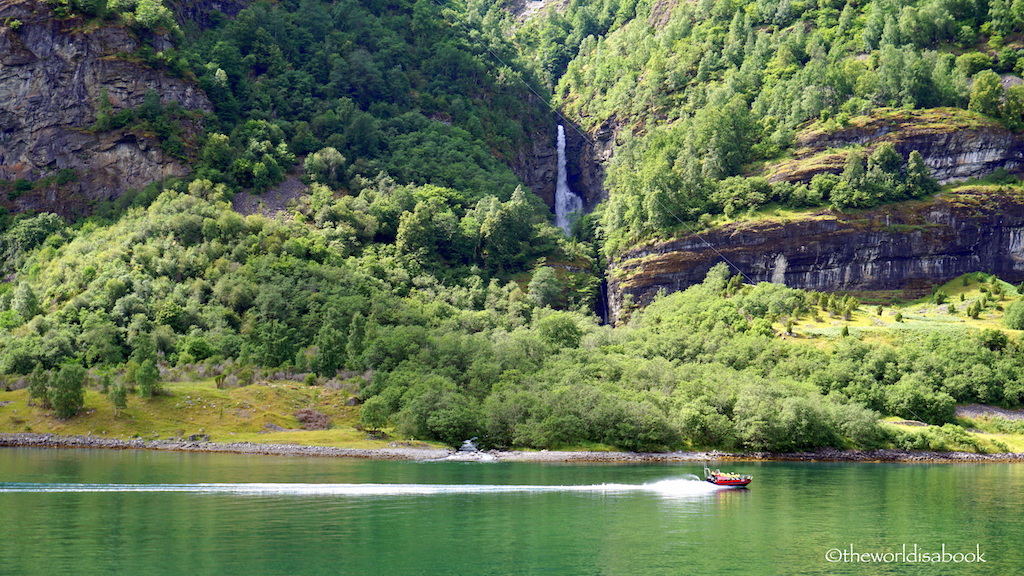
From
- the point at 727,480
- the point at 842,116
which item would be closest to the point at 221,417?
the point at 727,480

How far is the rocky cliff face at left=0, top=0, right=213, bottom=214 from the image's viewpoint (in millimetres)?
181500

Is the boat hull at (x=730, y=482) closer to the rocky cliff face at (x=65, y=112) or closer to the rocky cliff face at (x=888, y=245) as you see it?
the rocky cliff face at (x=888, y=245)

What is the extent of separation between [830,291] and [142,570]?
460 feet

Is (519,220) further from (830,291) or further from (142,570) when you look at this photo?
(142,570)

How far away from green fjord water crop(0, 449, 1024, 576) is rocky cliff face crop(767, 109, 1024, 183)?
289 feet

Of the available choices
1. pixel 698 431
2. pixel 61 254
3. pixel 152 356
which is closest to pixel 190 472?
pixel 152 356

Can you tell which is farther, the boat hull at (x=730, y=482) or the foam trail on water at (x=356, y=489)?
the boat hull at (x=730, y=482)

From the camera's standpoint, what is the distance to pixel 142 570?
51.6m

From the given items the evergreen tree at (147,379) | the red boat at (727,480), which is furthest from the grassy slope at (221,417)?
the red boat at (727,480)

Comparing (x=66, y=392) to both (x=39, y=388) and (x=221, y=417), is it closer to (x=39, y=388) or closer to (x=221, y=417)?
(x=39, y=388)

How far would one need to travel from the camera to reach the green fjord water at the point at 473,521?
55188 mm

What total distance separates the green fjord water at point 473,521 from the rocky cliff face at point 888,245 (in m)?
72.5

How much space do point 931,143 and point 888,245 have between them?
72.9 feet

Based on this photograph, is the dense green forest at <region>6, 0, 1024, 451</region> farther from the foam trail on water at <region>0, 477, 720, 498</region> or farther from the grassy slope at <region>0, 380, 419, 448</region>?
the foam trail on water at <region>0, 477, 720, 498</region>
